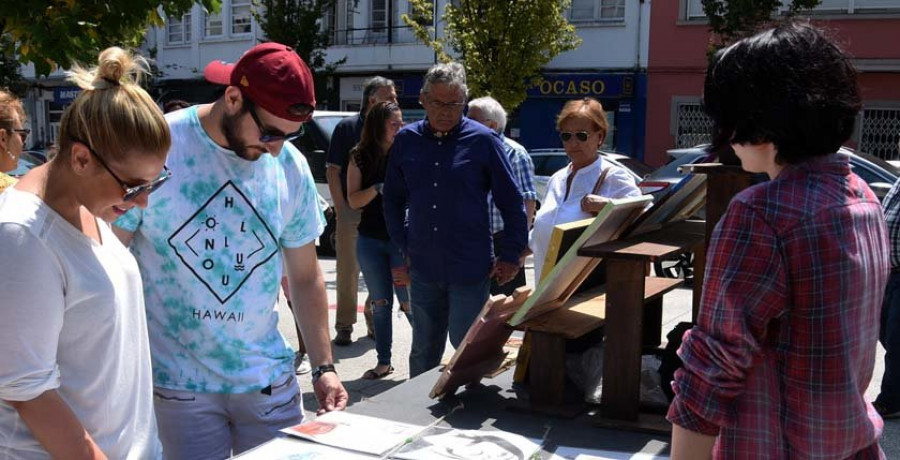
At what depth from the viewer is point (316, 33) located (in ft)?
76.7

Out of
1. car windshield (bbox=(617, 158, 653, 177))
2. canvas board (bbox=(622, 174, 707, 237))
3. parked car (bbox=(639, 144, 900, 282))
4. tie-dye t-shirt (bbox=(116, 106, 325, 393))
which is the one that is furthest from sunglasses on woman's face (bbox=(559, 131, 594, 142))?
car windshield (bbox=(617, 158, 653, 177))

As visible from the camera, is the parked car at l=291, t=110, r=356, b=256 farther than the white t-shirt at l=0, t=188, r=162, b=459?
Yes

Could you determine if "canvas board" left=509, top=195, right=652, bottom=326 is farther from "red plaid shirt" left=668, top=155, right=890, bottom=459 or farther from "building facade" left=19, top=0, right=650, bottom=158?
"building facade" left=19, top=0, right=650, bottom=158

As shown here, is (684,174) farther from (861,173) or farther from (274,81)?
(274,81)

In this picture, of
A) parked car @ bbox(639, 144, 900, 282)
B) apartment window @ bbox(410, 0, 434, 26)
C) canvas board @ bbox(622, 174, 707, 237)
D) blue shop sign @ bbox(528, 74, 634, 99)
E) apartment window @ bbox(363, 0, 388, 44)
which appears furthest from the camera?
apartment window @ bbox(363, 0, 388, 44)

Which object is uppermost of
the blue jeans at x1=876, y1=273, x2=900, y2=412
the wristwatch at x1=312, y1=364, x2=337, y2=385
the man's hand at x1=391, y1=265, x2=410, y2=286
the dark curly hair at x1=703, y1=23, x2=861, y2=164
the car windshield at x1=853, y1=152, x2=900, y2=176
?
the dark curly hair at x1=703, y1=23, x2=861, y2=164

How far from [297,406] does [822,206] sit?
166 cm

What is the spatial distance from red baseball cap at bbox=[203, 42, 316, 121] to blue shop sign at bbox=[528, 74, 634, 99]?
759 inches

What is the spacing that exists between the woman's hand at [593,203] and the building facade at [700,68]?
15706 mm

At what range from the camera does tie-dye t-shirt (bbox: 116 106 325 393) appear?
2400 mm

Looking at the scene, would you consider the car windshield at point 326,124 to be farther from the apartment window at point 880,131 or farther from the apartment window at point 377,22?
the apartment window at point 377,22

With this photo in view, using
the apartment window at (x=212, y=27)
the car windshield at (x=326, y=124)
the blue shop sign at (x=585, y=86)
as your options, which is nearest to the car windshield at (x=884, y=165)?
the car windshield at (x=326, y=124)

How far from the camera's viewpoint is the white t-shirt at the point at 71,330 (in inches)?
67.2

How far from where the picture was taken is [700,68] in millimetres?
20625
